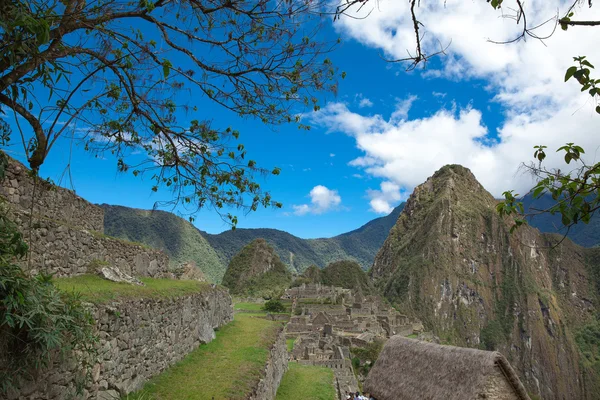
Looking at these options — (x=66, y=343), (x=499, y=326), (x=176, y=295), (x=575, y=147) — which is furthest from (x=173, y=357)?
(x=499, y=326)

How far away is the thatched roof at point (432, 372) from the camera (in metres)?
9.80

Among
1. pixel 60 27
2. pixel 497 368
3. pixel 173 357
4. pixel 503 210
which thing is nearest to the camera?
pixel 503 210

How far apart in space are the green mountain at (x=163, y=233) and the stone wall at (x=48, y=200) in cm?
3861

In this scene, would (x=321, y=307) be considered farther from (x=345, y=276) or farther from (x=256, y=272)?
(x=345, y=276)

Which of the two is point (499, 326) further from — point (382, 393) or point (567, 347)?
point (382, 393)

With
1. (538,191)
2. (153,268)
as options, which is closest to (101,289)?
(153,268)

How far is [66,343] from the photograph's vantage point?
4.63m

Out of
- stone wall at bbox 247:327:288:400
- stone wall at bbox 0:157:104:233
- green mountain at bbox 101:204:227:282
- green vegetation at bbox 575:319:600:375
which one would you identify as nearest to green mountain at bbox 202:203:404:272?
green mountain at bbox 101:204:227:282

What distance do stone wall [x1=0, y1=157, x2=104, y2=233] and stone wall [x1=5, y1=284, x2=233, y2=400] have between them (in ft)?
7.66

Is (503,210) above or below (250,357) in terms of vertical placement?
above

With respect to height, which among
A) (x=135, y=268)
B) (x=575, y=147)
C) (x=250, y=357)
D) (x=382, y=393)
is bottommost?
(x=382, y=393)

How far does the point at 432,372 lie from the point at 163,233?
191ft

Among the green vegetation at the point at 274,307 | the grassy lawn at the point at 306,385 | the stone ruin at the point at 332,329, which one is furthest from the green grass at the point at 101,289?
the green vegetation at the point at 274,307

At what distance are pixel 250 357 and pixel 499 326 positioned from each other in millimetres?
141700
